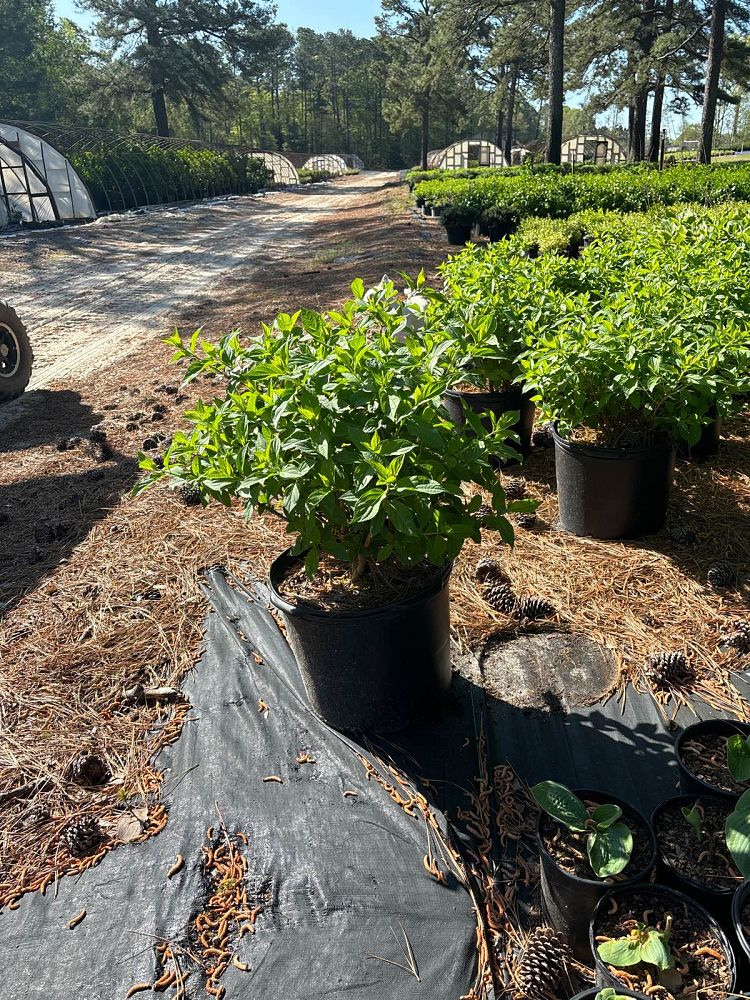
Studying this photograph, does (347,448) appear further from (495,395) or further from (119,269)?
(119,269)

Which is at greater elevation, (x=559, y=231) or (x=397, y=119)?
(x=397, y=119)

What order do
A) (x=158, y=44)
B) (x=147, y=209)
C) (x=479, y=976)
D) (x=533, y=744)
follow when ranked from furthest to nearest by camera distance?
(x=158, y=44), (x=147, y=209), (x=533, y=744), (x=479, y=976)

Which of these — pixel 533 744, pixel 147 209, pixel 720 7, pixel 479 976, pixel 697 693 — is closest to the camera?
pixel 479 976

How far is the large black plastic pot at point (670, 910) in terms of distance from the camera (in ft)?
4.42

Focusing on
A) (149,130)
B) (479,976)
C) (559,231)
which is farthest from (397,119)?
(479,976)

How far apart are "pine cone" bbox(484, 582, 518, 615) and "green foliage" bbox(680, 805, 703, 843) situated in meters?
1.19

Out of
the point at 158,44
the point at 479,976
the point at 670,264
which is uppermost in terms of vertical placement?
the point at 158,44

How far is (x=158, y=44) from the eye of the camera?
3422 centimetres

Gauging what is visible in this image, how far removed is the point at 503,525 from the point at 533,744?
72 cm

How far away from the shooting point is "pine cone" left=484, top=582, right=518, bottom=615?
9.25ft

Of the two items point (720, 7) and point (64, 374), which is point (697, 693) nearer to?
point (64, 374)

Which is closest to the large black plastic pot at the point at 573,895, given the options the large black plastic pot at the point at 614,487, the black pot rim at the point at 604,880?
the black pot rim at the point at 604,880

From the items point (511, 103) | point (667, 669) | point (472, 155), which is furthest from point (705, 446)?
point (472, 155)

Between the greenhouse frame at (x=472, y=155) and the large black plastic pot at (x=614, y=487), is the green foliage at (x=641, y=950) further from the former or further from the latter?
the greenhouse frame at (x=472, y=155)
